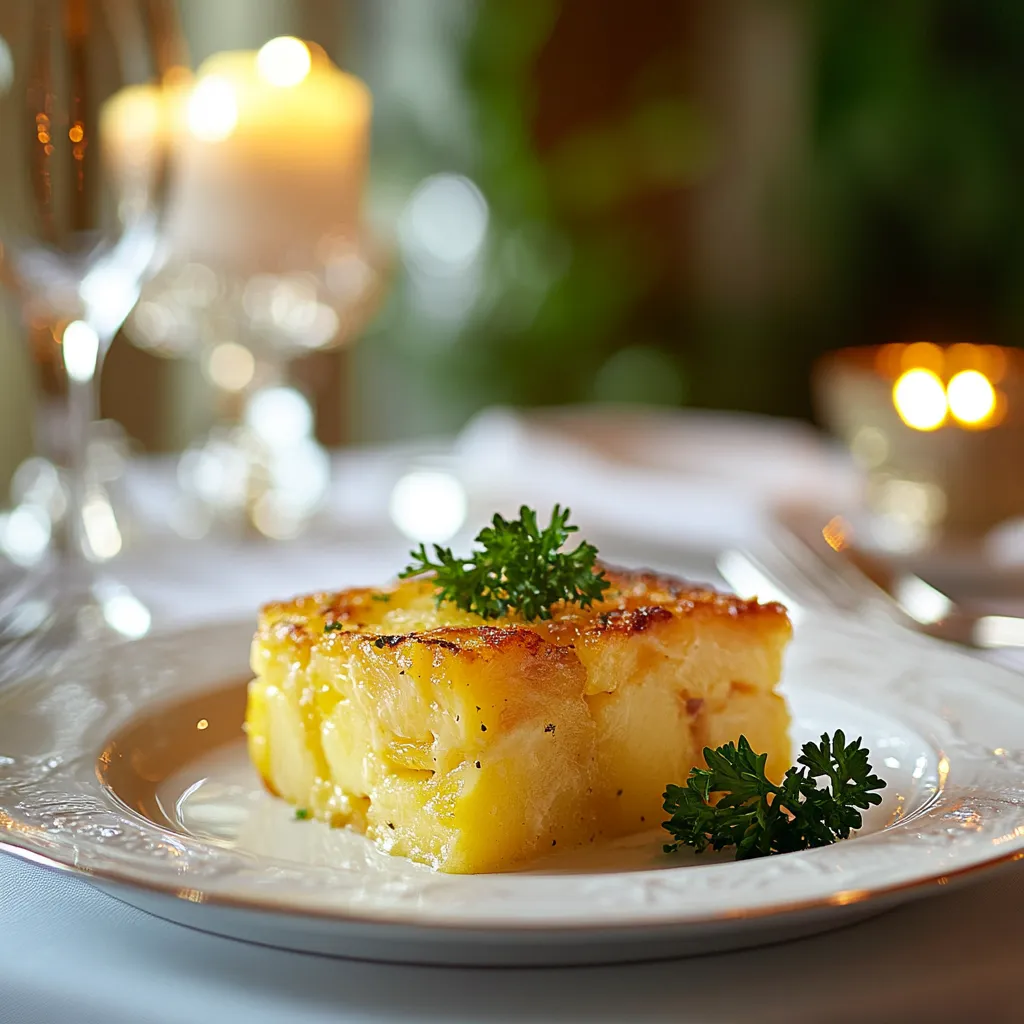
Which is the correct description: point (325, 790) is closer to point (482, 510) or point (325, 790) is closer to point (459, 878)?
point (459, 878)

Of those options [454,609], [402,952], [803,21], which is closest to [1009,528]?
[454,609]

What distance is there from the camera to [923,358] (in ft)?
6.67

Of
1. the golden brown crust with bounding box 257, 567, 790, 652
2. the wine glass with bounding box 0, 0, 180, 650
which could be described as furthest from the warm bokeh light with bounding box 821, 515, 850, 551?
the wine glass with bounding box 0, 0, 180, 650

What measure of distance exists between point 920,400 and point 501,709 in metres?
1.15

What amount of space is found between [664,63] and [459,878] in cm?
541

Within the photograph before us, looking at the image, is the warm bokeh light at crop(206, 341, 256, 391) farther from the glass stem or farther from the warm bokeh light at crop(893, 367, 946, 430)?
the warm bokeh light at crop(893, 367, 946, 430)

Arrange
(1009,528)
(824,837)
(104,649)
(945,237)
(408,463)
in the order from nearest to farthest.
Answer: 1. (824,837)
2. (104,649)
3. (1009,528)
4. (408,463)
5. (945,237)

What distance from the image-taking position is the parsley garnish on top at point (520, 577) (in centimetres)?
97

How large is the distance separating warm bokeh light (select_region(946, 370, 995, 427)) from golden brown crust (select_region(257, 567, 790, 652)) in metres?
0.81

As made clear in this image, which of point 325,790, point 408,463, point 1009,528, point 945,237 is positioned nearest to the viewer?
point 325,790

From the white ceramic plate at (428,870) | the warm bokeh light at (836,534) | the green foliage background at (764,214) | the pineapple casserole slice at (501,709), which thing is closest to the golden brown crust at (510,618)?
the pineapple casserole slice at (501,709)

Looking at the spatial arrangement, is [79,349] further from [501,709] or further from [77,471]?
[501,709]

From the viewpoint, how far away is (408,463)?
256 centimetres

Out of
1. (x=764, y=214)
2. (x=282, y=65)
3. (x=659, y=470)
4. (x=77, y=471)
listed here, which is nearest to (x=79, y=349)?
(x=77, y=471)
